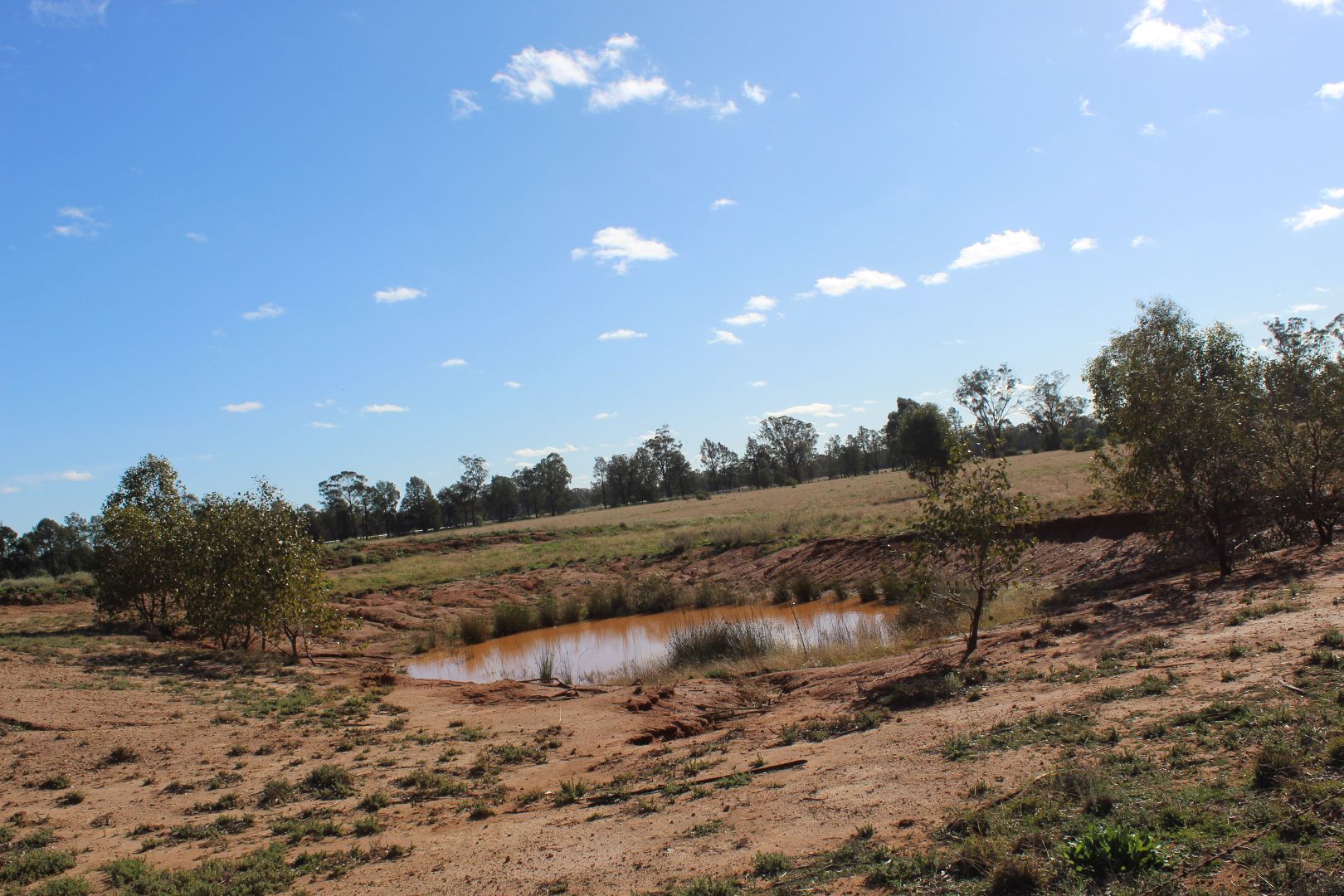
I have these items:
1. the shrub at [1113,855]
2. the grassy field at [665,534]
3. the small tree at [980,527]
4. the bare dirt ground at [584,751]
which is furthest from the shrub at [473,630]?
the shrub at [1113,855]

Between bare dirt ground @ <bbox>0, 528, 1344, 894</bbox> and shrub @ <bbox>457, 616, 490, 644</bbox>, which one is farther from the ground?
bare dirt ground @ <bbox>0, 528, 1344, 894</bbox>

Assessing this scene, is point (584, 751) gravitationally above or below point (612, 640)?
above

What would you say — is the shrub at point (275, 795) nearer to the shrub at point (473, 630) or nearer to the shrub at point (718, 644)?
the shrub at point (718, 644)

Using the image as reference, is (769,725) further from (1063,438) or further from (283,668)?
(1063,438)

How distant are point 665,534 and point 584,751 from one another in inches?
1575

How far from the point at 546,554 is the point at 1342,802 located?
4662 cm

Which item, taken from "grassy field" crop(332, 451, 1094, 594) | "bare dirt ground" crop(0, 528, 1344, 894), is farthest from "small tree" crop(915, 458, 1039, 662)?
"grassy field" crop(332, 451, 1094, 594)

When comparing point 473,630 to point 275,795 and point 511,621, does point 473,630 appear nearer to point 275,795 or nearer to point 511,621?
point 511,621

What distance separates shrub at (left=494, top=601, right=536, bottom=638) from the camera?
1149 inches

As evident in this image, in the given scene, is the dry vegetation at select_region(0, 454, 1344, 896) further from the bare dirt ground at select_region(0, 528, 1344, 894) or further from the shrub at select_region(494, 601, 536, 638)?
the shrub at select_region(494, 601, 536, 638)

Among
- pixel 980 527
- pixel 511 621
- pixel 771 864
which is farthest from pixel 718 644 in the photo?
pixel 771 864

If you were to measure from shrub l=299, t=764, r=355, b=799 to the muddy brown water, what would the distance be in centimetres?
972

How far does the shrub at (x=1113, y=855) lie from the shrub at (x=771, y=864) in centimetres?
202

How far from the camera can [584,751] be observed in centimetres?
1164
